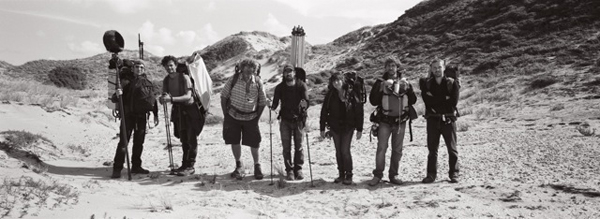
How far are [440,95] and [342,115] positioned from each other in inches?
58.2

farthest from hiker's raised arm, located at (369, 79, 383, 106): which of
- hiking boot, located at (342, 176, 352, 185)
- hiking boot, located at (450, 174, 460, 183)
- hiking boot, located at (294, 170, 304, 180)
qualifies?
hiking boot, located at (294, 170, 304, 180)

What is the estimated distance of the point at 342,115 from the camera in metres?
6.62

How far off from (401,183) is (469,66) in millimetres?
20640

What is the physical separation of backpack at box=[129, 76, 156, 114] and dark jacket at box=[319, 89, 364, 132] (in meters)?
2.94

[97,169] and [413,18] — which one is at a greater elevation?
[413,18]

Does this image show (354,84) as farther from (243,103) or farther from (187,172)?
(187,172)

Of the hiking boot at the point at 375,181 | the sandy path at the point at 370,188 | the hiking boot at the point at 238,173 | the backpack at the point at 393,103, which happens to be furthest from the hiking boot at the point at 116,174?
the backpack at the point at 393,103

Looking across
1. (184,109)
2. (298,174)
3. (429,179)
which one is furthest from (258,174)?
(429,179)

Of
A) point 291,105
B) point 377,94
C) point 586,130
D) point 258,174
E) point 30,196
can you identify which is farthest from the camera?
point 586,130

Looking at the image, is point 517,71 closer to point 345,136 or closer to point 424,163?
point 424,163

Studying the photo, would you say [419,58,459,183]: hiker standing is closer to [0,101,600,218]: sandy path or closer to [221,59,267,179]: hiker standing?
[0,101,600,218]: sandy path

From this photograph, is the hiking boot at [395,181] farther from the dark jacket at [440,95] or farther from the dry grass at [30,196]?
the dry grass at [30,196]

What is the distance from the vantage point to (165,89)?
7.35 m

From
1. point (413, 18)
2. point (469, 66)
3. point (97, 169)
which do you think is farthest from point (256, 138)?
point (413, 18)
